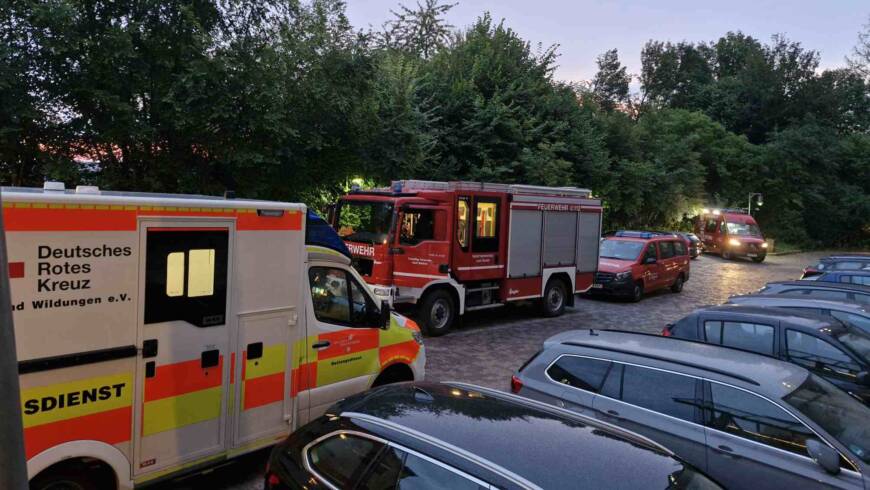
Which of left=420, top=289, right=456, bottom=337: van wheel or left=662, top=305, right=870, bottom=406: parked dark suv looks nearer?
left=662, top=305, right=870, bottom=406: parked dark suv

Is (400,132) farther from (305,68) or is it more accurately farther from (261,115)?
(261,115)

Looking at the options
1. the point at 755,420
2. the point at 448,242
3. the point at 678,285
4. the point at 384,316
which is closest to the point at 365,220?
the point at 448,242

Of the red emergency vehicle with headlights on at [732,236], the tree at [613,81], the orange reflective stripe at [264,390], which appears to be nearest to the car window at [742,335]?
the orange reflective stripe at [264,390]

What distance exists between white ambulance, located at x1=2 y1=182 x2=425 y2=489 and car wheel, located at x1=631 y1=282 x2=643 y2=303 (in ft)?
43.9

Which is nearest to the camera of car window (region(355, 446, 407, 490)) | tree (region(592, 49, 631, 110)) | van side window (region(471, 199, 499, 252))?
car window (region(355, 446, 407, 490))

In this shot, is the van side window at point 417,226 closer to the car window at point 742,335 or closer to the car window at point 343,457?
the car window at point 742,335

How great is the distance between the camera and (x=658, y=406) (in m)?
5.28

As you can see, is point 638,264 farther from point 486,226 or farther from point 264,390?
point 264,390

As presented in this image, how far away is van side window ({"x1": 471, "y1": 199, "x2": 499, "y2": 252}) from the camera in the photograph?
12.9 m

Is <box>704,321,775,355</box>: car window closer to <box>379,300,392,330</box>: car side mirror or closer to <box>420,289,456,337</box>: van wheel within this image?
<box>379,300,392,330</box>: car side mirror

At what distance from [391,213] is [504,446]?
9.02 m

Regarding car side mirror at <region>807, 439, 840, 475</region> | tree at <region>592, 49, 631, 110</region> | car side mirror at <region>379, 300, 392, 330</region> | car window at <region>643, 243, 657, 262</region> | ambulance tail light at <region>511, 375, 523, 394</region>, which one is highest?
tree at <region>592, 49, 631, 110</region>

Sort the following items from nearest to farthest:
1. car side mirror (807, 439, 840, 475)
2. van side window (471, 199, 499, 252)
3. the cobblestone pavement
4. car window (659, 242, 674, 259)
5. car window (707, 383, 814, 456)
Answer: car side mirror (807, 439, 840, 475), car window (707, 383, 814, 456), the cobblestone pavement, van side window (471, 199, 499, 252), car window (659, 242, 674, 259)

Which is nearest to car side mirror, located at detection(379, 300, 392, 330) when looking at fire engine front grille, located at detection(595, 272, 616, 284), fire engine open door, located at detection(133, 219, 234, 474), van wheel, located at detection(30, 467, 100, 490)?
fire engine open door, located at detection(133, 219, 234, 474)
